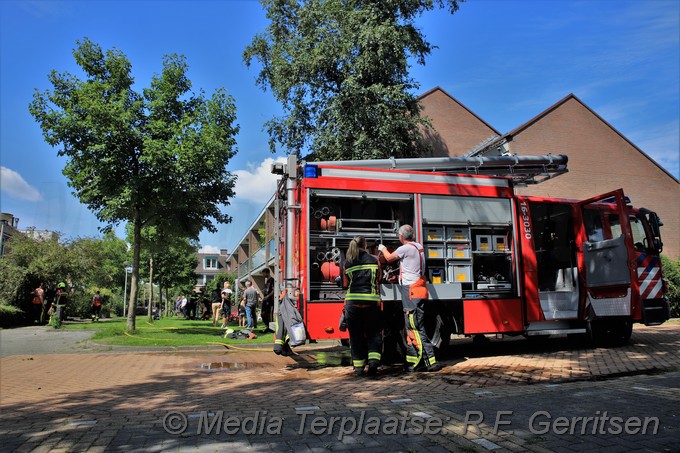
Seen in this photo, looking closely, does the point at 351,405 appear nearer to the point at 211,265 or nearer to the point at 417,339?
the point at 417,339

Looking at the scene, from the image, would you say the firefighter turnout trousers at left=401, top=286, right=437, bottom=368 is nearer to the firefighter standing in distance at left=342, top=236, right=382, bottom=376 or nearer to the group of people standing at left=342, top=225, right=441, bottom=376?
the group of people standing at left=342, top=225, right=441, bottom=376

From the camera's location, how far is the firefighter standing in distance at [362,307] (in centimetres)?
630

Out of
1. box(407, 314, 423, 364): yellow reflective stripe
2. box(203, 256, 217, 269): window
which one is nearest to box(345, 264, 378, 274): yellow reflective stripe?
box(407, 314, 423, 364): yellow reflective stripe

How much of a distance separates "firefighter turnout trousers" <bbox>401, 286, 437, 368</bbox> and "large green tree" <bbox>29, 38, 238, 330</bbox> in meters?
7.67

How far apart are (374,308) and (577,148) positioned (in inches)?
955

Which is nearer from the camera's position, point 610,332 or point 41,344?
point 610,332

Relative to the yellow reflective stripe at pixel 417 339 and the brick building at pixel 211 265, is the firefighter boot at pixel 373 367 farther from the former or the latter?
the brick building at pixel 211 265

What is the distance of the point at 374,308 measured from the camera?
20.8 feet

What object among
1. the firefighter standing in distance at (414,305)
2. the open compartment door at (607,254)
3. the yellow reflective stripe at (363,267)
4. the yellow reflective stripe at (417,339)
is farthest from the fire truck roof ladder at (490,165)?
the yellow reflective stripe at (417,339)

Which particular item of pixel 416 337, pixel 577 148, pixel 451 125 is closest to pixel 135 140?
pixel 416 337

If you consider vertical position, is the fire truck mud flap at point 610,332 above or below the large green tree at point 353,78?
below

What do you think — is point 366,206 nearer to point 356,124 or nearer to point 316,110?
point 356,124

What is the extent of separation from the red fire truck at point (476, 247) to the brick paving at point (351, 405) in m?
0.68

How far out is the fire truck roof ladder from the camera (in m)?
8.41
